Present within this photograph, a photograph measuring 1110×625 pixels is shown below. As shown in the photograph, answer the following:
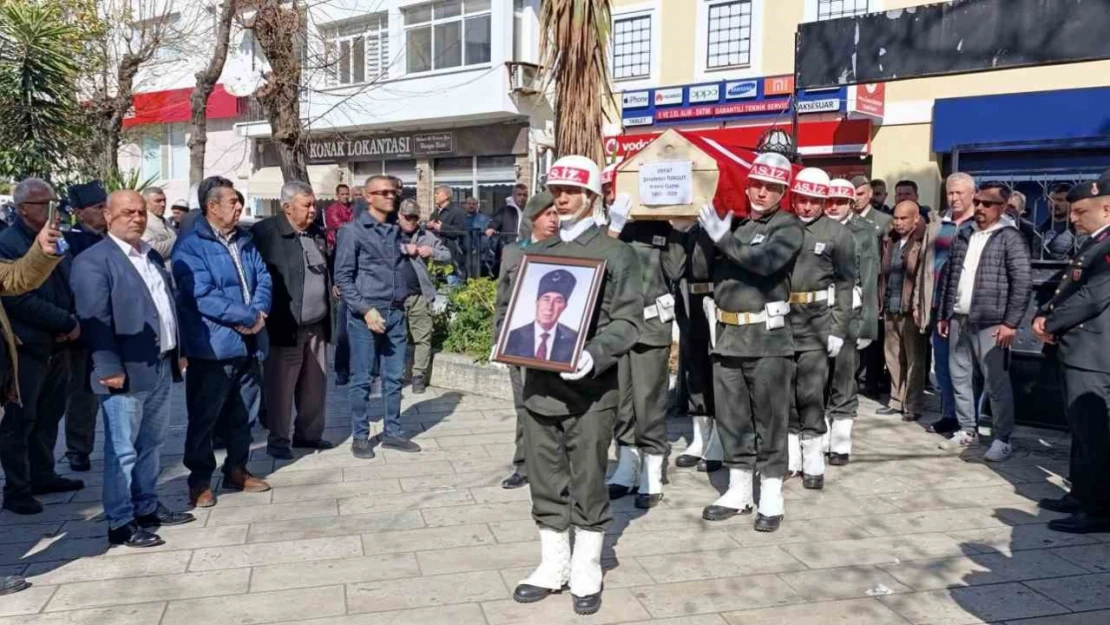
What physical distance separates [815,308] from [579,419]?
2.38m

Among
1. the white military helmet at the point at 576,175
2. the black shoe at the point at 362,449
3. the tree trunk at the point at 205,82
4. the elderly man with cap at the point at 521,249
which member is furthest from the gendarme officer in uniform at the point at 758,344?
the tree trunk at the point at 205,82

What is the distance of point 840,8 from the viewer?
1794 centimetres

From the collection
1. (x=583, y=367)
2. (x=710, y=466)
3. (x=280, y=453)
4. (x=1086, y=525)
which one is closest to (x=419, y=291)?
(x=280, y=453)

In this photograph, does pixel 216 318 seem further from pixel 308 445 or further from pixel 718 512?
pixel 718 512

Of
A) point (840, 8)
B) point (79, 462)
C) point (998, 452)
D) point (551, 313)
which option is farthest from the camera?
point (840, 8)

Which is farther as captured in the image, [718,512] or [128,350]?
[718,512]

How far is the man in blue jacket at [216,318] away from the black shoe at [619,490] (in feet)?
8.25

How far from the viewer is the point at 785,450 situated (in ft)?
19.1

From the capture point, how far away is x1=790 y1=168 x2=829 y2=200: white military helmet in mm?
6527

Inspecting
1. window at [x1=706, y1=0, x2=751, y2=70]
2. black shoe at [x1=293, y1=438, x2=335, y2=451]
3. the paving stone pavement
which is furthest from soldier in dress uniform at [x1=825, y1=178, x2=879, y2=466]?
window at [x1=706, y1=0, x2=751, y2=70]

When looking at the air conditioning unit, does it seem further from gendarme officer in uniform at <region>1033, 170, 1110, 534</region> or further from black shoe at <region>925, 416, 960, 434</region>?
gendarme officer in uniform at <region>1033, 170, 1110, 534</region>

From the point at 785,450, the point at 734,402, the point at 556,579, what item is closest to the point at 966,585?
the point at 785,450

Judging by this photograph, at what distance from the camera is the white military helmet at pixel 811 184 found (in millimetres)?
6527

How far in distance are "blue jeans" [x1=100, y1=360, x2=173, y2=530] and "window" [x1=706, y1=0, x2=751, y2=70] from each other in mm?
16004
